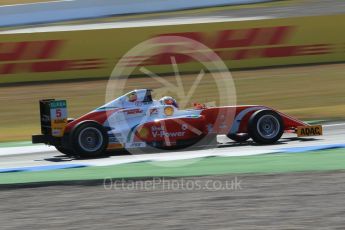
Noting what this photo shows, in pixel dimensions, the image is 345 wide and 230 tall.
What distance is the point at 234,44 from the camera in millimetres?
22781

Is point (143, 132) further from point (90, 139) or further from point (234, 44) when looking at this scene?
point (234, 44)

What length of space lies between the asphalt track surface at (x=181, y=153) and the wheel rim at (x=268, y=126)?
0.69ft

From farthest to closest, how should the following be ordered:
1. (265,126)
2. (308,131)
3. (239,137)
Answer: (239,137) → (308,131) → (265,126)

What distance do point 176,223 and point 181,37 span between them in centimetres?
1678

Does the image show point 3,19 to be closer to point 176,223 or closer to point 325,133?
point 325,133

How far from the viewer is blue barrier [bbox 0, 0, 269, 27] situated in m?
30.7

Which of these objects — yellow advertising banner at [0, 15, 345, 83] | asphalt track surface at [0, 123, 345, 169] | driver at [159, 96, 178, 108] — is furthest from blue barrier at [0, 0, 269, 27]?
driver at [159, 96, 178, 108]

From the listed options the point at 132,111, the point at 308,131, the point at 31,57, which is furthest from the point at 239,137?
the point at 31,57

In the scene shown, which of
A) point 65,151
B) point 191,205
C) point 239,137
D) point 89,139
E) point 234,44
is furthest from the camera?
point 234,44

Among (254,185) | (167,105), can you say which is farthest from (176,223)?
(167,105)

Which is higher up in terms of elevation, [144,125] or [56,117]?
[56,117]

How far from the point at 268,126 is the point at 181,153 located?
1.64 metres

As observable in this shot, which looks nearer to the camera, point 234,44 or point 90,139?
point 90,139

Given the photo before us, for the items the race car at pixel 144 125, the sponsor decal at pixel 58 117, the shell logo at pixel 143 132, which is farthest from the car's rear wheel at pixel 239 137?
the sponsor decal at pixel 58 117
